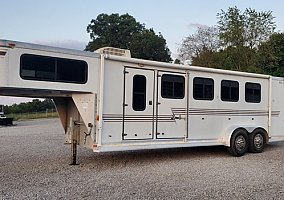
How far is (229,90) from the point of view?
1037cm

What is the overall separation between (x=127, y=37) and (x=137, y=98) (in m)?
46.3

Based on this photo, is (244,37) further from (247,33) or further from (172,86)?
(172,86)

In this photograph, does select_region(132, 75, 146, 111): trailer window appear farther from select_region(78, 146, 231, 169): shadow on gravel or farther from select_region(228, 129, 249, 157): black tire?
select_region(228, 129, 249, 157): black tire

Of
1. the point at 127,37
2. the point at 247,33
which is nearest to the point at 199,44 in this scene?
the point at 247,33

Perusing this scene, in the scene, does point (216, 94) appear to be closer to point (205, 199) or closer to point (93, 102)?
point (93, 102)

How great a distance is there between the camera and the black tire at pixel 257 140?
1073 cm

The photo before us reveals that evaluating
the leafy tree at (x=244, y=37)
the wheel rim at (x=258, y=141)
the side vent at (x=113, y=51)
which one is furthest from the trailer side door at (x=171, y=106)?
the leafy tree at (x=244, y=37)

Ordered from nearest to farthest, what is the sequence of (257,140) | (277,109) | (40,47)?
(40,47) < (257,140) < (277,109)

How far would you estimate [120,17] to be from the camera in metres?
57.2

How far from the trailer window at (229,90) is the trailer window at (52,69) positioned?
4.41 m

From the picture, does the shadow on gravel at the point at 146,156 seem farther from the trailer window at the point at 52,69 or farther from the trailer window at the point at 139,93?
the trailer window at the point at 52,69

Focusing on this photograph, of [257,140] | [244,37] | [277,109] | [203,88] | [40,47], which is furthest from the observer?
[244,37]

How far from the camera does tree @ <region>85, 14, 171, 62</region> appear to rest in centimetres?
4903

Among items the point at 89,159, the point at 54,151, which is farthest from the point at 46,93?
the point at 54,151
